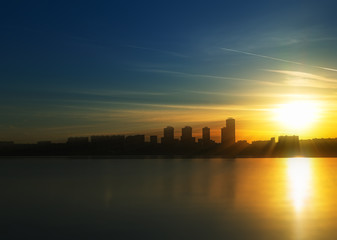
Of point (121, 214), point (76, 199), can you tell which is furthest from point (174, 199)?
point (121, 214)

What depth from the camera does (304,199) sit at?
188 feet

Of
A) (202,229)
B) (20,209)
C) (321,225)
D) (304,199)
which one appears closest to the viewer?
(202,229)

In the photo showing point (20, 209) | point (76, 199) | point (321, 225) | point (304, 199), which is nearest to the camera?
point (321, 225)

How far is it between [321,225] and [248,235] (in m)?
8.50

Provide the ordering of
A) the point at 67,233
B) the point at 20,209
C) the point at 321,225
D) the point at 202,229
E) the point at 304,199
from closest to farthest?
the point at 67,233, the point at 202,229, the point at 321,225, the point at 20,209, the point at 304,199

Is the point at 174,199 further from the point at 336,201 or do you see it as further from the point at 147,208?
the point at 336,201

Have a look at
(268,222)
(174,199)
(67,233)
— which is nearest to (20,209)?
(67,233)

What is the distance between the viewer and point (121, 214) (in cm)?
3922

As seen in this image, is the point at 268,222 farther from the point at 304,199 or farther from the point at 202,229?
the point at 304,199

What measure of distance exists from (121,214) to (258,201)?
68.7 ft

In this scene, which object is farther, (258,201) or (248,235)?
(258,201)

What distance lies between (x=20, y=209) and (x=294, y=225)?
2592 cm

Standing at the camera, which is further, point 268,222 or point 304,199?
point 304,199

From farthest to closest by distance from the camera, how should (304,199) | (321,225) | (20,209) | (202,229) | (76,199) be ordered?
(304,199) < (76,199) < (20,209) < (321,225) < (202,229)
